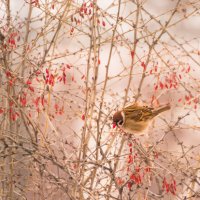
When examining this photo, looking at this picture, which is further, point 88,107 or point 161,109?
point 161,109

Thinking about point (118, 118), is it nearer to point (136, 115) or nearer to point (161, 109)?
point (136, 115)

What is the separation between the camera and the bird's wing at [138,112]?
282 centimetres

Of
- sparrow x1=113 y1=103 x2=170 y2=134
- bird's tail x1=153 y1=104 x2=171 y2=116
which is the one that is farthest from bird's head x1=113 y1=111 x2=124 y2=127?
bird's tail x1=153 y1=104 x2=171 y2=116

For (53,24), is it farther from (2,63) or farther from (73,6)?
(2,63)

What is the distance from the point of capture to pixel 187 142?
288 inches

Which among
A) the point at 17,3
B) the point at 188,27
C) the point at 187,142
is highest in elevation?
the point at 188,27

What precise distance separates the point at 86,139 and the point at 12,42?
0.85 m

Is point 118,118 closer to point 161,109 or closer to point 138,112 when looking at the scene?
point 138,112

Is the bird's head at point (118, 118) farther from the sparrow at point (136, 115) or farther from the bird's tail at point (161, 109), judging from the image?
the bird's tail at point (161, 109)

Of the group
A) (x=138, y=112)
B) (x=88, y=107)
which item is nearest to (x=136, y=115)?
(x=138, y=112)

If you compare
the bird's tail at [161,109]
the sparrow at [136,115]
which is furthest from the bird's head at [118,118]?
the bird's tail at [161,109]

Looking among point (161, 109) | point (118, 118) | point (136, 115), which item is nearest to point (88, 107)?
point (118, 118)

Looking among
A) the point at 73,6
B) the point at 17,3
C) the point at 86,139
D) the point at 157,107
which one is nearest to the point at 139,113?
the point at 157,107

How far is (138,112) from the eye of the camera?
2.82 metres
